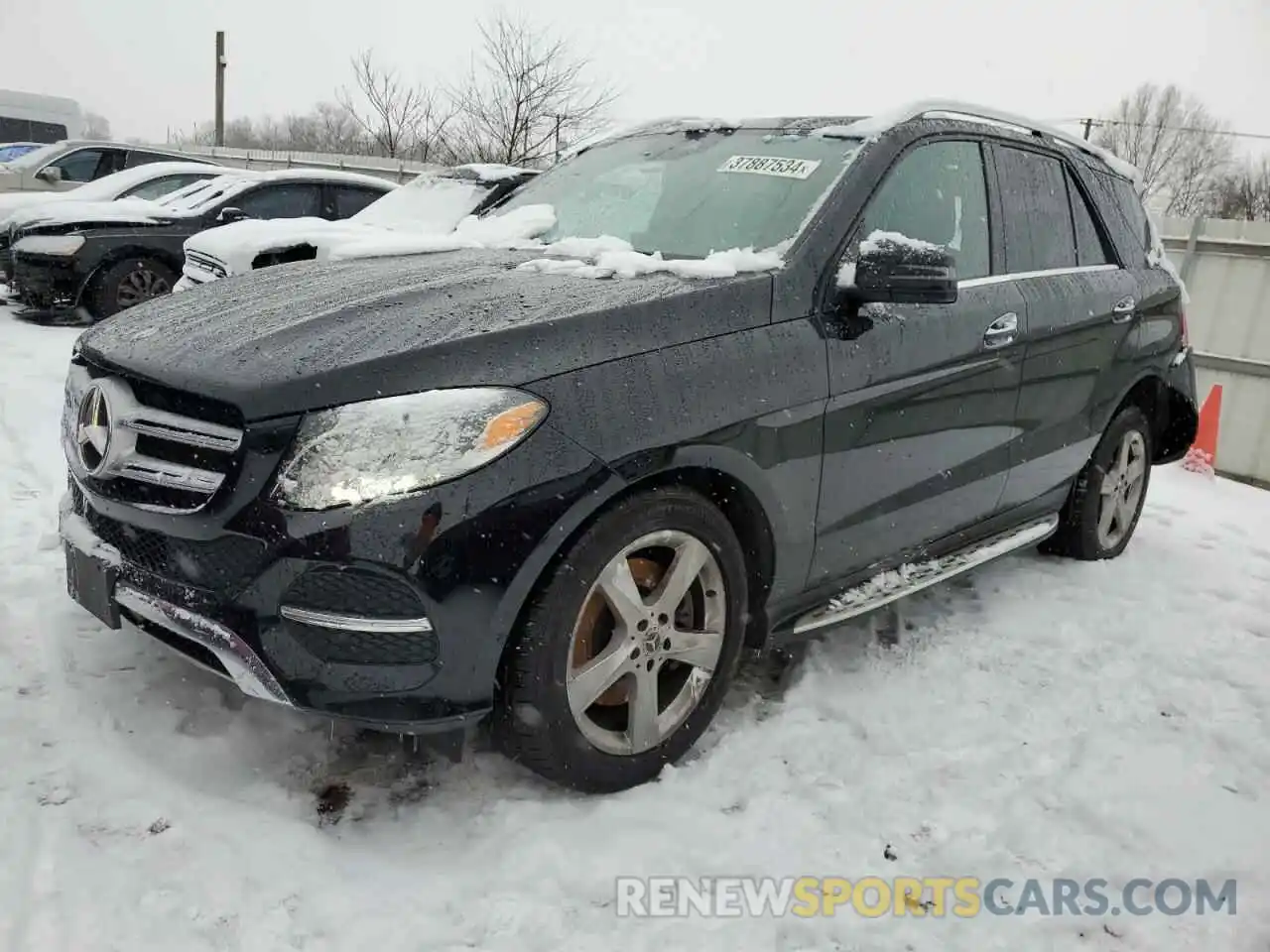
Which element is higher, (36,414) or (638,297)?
(638,297)

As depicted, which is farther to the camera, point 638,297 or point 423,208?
point 423,208

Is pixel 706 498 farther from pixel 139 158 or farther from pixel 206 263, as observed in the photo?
pixel 139 158

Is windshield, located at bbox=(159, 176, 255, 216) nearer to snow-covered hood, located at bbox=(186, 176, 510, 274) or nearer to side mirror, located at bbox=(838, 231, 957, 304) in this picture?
snow-covered hood, located at bbox=(186, 176, 510, 274)

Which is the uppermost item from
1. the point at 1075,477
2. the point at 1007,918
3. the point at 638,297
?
the point at 638,297

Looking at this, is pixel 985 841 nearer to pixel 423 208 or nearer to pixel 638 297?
pixel 638 297

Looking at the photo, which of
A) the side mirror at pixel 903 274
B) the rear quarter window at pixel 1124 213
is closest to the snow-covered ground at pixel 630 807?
the side mirror at pixel 903 274

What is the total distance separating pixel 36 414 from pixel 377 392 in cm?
430

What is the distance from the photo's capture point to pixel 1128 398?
4270 mm

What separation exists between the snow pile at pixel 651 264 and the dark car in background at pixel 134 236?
5.80m

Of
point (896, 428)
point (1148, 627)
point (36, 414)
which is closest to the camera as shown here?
point (896, 428)

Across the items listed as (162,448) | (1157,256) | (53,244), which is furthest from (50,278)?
(1157,256)

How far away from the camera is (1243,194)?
42.5m

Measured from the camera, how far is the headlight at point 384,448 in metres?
1.95

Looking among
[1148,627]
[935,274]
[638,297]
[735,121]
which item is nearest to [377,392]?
[638,297]
